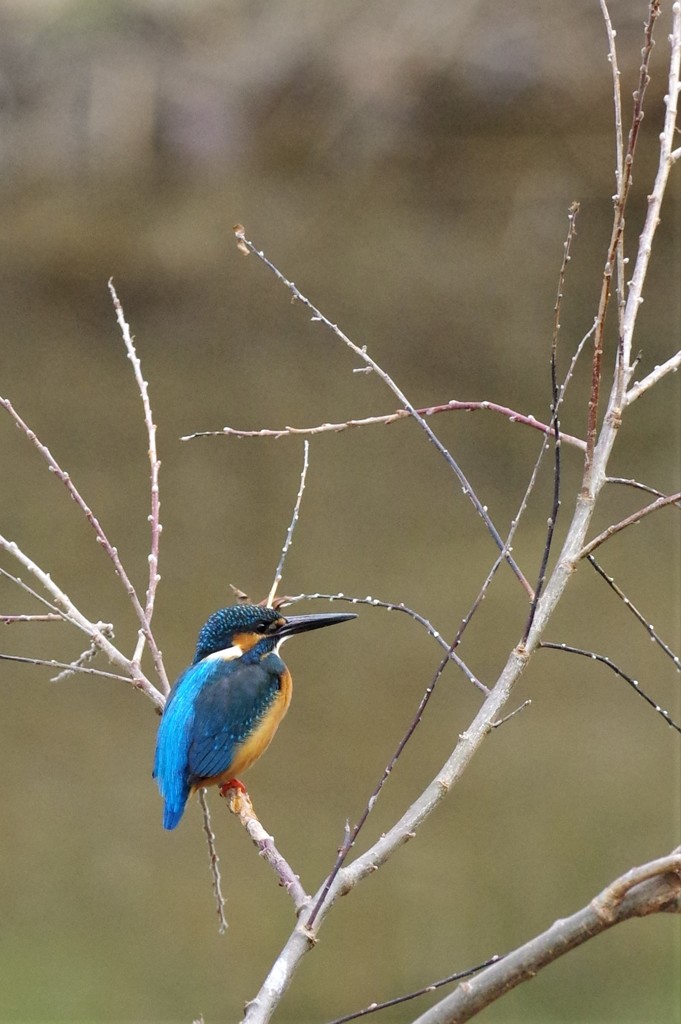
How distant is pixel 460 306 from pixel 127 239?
0.72 meters

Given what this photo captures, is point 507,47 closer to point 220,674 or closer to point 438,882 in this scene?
point 220,674

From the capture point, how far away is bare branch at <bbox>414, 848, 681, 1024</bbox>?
0.68 metres

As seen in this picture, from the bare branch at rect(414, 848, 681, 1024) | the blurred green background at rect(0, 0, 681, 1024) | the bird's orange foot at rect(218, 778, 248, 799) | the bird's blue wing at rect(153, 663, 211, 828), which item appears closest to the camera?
the bare branch at rect(414, 848, 681, 1024)

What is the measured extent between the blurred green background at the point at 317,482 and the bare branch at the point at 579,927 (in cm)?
179

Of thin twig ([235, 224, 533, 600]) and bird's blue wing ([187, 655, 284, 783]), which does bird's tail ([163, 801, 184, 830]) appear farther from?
thin twig ([235, 224, 533, 600])

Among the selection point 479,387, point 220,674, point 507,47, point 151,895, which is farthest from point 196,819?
point 507,47

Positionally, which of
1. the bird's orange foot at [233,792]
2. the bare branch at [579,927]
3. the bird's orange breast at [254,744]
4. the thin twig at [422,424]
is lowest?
the bare branch at [579,927]

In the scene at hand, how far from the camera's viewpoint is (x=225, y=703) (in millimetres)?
1314

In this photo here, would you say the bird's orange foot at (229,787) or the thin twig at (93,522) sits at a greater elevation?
the thin twig at (93,522)

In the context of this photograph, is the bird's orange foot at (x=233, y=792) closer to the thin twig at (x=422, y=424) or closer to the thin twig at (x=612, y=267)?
the thin twig at (x=422, y=424)

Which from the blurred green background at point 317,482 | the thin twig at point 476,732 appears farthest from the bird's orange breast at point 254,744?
the blurred green background at point 317,482

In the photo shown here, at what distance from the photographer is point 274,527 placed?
8.43 feet

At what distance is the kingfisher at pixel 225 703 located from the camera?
50.2 inches

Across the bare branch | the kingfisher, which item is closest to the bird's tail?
the kingfisher
